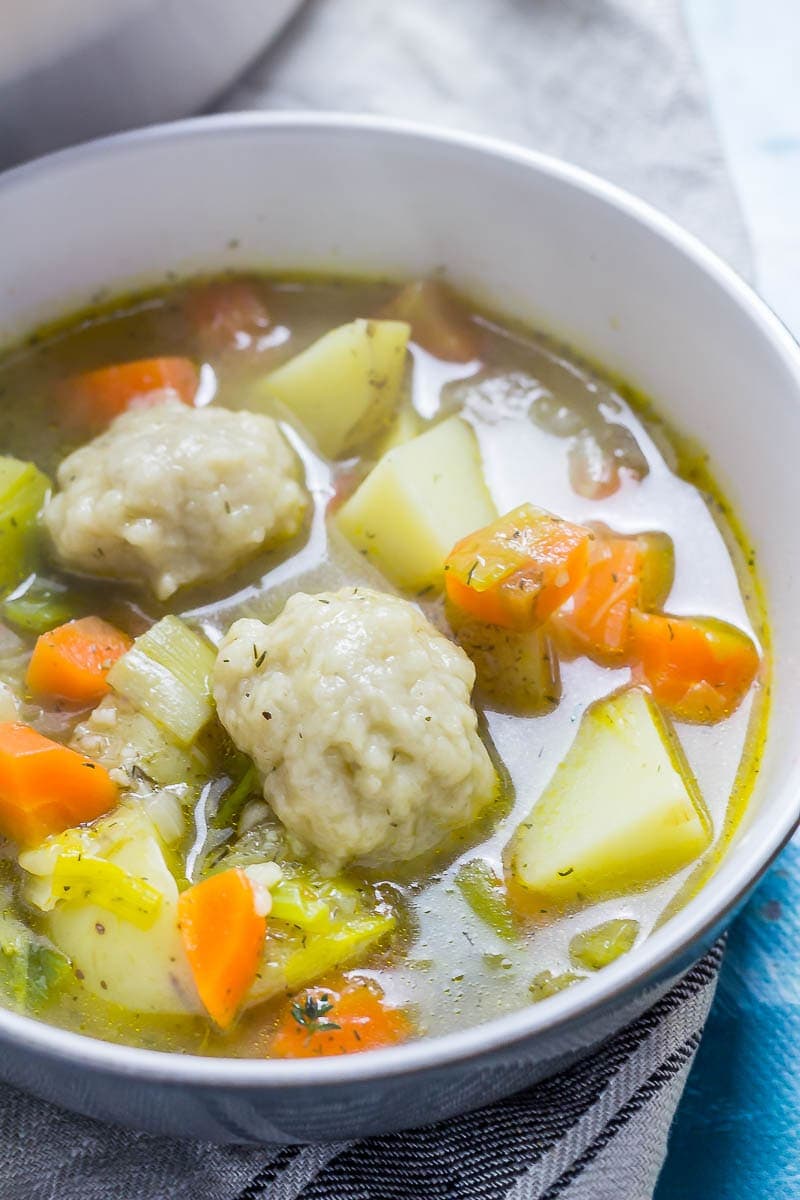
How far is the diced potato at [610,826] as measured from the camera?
2.46 metres

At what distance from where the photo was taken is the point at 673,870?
2.49m

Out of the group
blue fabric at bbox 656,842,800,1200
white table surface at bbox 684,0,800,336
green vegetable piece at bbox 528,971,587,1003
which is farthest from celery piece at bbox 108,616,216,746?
white table surface at bbox 684,0,800,336

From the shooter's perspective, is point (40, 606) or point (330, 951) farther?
point (40, 606)

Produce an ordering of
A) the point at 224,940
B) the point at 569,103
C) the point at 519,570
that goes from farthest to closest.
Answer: the point at 569,103 < the point at 519,570 < the point at 224,940

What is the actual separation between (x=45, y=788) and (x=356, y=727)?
1.86 feet

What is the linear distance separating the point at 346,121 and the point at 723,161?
4.08 ft

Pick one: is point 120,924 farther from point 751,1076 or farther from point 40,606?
point 751,1076

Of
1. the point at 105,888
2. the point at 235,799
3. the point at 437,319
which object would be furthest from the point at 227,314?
the point at 105,888

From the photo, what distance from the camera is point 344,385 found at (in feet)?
10.1

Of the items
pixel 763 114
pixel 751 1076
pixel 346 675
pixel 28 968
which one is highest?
pixel 763 114

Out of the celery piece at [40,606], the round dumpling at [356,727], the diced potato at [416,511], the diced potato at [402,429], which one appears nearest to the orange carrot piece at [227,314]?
the diced potato at [402,429]

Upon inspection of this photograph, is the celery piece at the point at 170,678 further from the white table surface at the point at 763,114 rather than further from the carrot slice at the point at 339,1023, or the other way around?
the white table surface at the point at 763,114

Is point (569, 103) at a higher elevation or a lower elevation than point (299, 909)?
higher

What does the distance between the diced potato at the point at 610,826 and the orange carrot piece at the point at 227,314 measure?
52.3 inches
